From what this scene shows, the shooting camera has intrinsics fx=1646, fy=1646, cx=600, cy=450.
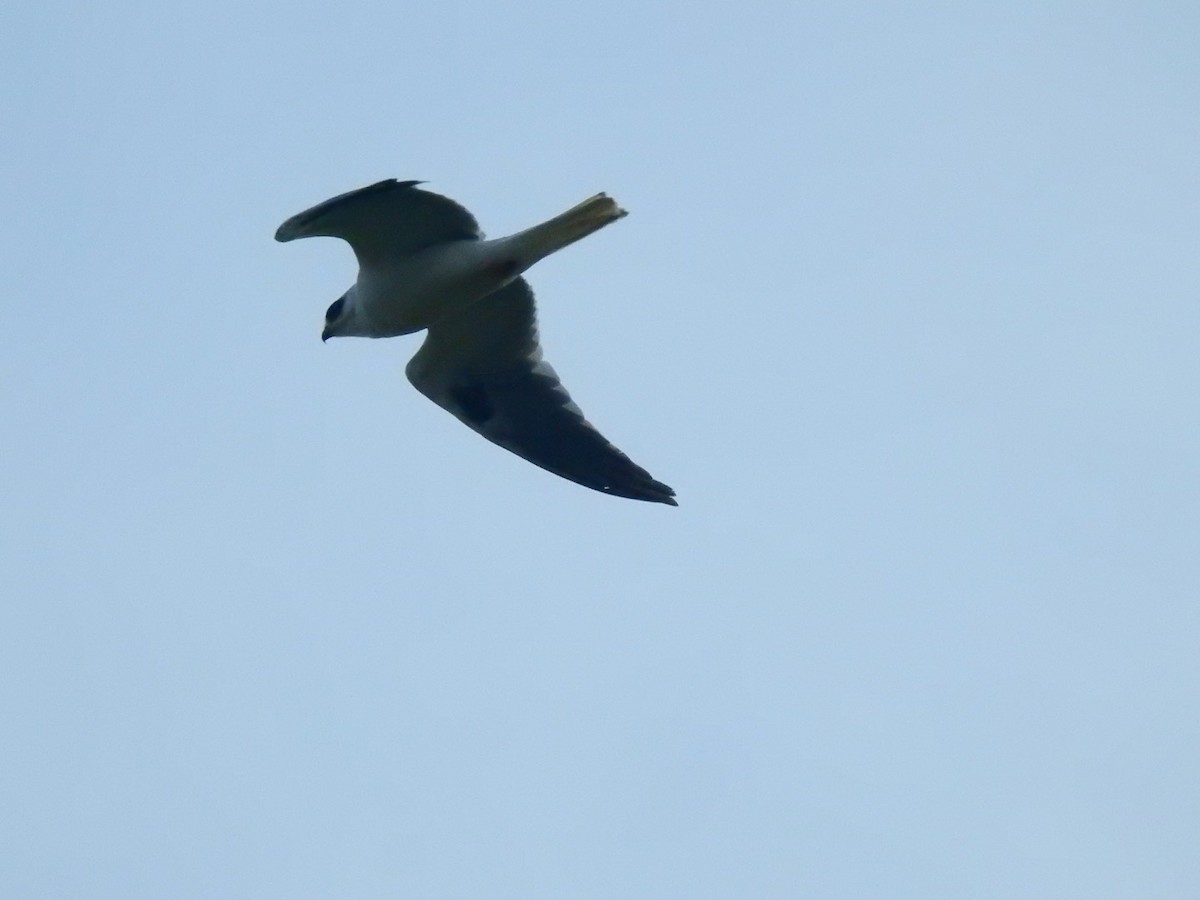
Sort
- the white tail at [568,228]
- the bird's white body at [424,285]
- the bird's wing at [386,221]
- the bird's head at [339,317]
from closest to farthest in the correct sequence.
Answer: the bird's wing at [386,221] → the white tail at [568,228] → the bird's white body at [424,285] → the bird's head at [339,317]

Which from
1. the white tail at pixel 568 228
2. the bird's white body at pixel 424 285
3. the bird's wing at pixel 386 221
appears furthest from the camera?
the bird's white body at pixel 424 285

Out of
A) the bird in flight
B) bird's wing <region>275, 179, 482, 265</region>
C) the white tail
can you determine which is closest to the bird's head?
the bird in flight

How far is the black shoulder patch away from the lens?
39.3 ft

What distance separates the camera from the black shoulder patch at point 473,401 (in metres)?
12.0

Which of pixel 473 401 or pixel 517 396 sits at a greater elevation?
A: pixel 517 396

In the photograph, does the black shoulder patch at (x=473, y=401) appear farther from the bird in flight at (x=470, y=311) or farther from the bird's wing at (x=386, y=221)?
the bird's wing at (x=386, y=221)

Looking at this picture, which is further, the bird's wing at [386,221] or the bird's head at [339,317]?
the bird's head at [339,317]

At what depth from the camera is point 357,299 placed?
11.4m

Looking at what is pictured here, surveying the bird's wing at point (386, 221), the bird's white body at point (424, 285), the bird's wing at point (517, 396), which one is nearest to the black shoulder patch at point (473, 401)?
the bird's wing at point (517, 396)

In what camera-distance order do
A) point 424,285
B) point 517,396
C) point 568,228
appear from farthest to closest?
1. point 517,396
2. point 424,285
3. point 568,228

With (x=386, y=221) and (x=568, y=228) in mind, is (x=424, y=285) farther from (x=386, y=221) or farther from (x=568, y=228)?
(x=568, y=228)

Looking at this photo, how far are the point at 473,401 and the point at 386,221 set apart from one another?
1798 millimetres

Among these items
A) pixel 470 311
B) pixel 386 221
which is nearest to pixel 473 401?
pixel 470 311

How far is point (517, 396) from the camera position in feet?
39.3
